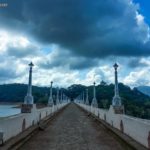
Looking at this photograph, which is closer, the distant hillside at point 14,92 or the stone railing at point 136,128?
the stone railing at point 136,128

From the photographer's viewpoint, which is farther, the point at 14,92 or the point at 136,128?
the point at 14,92

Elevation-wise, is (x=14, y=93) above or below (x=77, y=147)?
above

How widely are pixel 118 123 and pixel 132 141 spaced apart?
409 cm

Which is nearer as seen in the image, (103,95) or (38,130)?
(38,130)

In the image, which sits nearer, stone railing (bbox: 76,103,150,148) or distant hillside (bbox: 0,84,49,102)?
stone railing (bbox: 76,103,150,148)

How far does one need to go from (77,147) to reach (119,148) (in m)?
1.47

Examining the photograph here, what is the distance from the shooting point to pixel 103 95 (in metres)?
95.2

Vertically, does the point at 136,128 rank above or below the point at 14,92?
below

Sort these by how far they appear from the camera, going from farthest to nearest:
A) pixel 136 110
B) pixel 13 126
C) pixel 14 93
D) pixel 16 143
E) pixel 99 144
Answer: pixel 14 93 → pixel 136 110 → pixel 13 126 → pixel 99 144 → pixel 16 143

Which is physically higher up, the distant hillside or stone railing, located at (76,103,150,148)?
the distant hillside

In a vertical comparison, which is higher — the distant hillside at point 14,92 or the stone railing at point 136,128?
the distant hillside at point 14,92

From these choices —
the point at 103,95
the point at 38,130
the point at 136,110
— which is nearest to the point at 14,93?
the point at 103,95

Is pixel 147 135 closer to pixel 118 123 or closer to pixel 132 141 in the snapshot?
pixel 132 141

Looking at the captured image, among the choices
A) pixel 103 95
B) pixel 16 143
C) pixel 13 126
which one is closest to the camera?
pixel 16 143
